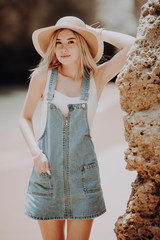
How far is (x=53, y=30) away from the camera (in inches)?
77.4

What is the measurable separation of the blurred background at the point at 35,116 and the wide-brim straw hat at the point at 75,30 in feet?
4.95

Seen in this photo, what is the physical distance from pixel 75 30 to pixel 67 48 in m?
0.12

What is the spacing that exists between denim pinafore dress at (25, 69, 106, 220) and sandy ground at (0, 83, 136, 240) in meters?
1.07

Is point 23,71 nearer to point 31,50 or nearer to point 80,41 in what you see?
point 31,50

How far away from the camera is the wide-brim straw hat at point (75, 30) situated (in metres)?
1.89

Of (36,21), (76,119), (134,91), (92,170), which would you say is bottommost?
(92,170)

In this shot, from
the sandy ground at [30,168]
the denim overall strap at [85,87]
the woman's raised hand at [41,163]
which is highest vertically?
the denim overall strap at [85,87]

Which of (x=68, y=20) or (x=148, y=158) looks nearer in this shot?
(x=148, y=158)

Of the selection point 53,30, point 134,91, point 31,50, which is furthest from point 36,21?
point 134,91

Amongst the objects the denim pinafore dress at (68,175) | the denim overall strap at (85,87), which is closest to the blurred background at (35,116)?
the denim pinafore dress at (68,175)

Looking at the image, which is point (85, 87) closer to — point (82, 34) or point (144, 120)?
point (82, 34)

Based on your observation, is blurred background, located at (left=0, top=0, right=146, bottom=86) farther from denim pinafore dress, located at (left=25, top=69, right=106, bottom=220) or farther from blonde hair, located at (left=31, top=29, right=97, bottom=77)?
denim pinafore dress, located at (left=25, top=69, right=106, bottom=220)

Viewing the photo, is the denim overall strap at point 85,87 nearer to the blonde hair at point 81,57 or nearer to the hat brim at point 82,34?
the blonde hair at point 81,57

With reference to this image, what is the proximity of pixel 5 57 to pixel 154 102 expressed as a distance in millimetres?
7142
